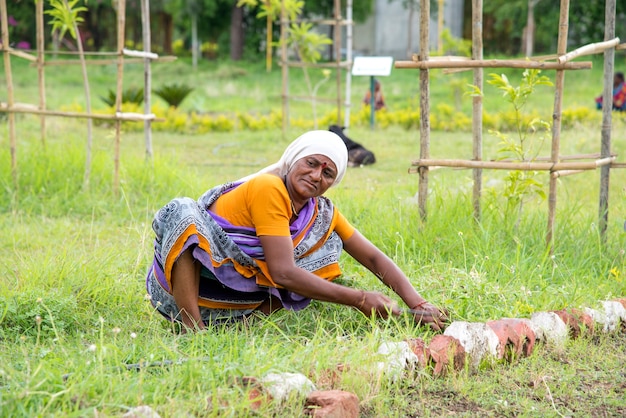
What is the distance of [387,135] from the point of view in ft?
37.2

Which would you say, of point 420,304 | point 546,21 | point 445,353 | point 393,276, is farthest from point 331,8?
point 445,353

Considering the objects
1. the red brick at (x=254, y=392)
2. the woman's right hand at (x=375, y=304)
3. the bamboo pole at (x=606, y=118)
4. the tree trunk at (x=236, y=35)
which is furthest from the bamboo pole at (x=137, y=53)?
the tree trunk at (x=236, y=35)

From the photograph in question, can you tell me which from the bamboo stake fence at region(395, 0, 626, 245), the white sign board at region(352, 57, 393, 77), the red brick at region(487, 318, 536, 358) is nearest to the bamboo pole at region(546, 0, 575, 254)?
the bamboo stake fence at region(395, 0, 626, 245)

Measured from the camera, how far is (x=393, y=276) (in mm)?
3584

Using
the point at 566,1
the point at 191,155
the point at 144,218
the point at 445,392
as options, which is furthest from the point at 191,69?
the point at 445,392

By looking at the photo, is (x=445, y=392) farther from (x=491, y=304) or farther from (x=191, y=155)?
(x=191, y=155)

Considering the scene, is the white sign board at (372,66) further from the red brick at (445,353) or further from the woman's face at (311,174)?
the red brick at (445,353)

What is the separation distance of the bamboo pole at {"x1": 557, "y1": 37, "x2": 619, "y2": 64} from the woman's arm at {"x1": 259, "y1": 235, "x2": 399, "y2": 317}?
6.09ft

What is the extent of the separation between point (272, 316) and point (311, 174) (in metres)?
0.70

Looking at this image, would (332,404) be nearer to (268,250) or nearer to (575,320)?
(268,250)

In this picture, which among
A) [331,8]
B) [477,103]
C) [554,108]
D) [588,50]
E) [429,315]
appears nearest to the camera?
[429,315]

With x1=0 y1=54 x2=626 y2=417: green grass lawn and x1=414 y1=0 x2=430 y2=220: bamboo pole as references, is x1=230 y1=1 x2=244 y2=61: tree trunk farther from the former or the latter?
x1=414 y1=0 x2=430 y2=220: bamboo pole

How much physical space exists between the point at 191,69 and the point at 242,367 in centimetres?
2117

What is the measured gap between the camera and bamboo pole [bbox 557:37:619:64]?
4.31 meters
